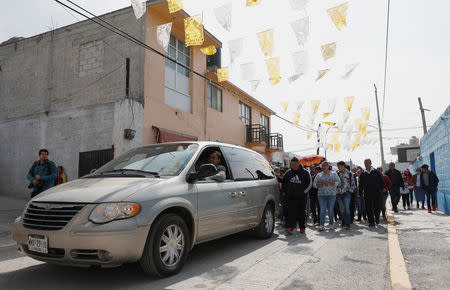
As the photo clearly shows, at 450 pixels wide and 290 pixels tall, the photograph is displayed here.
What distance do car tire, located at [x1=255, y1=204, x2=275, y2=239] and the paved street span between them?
0.17 metres

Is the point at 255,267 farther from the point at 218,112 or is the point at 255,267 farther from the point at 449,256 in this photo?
the point at 218,112

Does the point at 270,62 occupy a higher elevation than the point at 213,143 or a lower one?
higher

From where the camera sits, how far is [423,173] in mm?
12195

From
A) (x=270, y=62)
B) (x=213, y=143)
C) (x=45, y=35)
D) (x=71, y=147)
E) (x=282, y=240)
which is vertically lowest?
(x=282, y=240)

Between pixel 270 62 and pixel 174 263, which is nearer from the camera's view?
pixel 174 263

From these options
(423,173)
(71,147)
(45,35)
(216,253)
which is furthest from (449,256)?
(45,35)

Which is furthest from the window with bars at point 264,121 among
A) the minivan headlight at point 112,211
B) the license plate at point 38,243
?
the license plate at point 38,243

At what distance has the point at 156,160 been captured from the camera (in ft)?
15.4

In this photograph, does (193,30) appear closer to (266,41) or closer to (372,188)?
(266,41)

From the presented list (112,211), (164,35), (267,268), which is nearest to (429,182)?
(267,268)

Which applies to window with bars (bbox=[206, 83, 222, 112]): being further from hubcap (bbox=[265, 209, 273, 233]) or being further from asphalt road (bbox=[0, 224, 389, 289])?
asphalt road (bbox=[0, 224, 389, 289])

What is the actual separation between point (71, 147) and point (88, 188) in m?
10.4

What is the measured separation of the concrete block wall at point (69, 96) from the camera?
498 inches

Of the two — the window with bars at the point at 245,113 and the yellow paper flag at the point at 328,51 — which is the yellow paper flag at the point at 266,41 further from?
the window with bars at the point at 245,113
